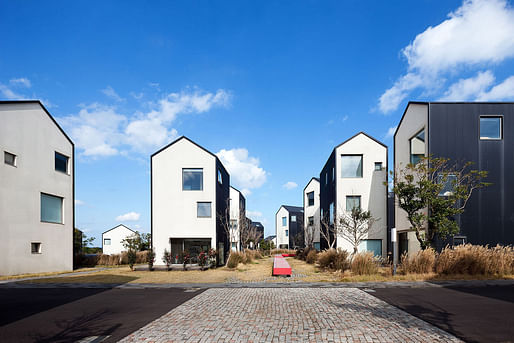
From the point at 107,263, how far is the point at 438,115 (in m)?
22.7

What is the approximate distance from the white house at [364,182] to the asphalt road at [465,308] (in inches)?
416

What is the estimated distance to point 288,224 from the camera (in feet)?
184

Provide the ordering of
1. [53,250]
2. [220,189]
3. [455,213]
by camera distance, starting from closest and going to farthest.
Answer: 1. [455,213]
2. [53,250]
3. [220,189]

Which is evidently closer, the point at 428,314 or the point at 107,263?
the point at 428,314

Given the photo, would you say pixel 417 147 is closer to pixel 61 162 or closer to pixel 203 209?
pixel 203 209

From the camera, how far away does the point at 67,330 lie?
21.1ft

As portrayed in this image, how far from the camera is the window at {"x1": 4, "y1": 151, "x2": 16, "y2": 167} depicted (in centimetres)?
1677

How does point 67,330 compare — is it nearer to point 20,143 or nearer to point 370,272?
point 370,272

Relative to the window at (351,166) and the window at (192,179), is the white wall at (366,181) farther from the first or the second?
the window at (192,179)

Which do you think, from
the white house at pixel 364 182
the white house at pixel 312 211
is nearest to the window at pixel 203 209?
the white house at pixel 364 182

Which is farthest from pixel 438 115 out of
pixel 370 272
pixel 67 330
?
pixel 67 330

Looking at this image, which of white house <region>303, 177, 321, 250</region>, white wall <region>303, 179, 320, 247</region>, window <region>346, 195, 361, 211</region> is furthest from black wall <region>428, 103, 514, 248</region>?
white wall <region>303, 179, 320, 247</region>

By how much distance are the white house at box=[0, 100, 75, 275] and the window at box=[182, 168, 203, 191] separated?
7084mm

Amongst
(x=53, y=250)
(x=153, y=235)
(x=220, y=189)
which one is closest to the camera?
(x=53, y=250)
